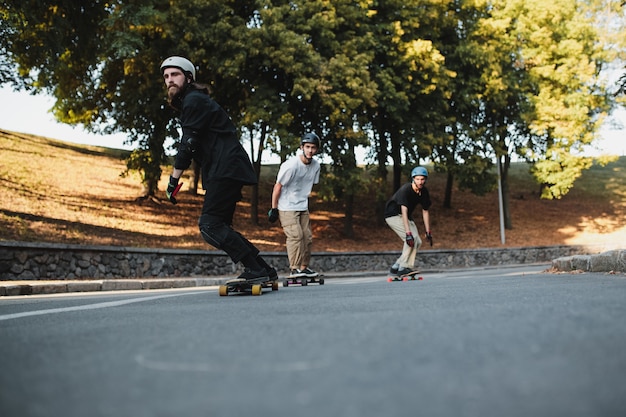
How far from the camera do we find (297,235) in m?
9.25

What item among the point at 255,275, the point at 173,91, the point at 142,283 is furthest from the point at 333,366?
the point at 142,283

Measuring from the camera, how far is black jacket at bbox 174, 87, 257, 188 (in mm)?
5961

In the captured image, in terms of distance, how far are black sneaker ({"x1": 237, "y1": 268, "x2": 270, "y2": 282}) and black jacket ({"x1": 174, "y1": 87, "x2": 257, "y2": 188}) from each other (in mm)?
1021

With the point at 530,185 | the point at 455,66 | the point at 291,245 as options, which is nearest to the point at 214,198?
the point at 291,245

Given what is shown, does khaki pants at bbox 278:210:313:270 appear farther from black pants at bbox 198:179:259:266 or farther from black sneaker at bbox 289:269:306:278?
black pants at bbox 198:179:259:266

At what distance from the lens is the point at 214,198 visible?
6078 mm

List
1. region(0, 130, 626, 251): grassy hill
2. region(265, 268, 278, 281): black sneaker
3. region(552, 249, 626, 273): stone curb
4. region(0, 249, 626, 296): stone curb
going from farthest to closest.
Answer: region(0, 130, 626, 251): grassy hill < region(0, 249, 626, 296): stone curb < region(552, 249, 626, 273): stone curb < region(265, 268, 278, 281): black sneaker

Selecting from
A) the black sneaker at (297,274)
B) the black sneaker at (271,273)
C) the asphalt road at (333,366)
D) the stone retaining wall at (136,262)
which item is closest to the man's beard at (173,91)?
the black sneaker at (271,273)

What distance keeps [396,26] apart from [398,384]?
22461mm

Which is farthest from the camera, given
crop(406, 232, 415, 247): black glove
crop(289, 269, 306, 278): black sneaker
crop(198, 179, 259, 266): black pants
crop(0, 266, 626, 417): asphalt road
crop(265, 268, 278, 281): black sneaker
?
crop(406, 232, 415, 247): black glove

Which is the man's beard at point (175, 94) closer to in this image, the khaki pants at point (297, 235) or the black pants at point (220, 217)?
the black pants at point (220, 217)

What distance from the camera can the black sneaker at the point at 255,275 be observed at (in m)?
6.36

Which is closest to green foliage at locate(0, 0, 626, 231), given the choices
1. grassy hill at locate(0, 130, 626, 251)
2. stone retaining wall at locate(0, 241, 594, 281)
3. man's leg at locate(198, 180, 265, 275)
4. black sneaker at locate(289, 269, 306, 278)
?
grassy hill at locate(0, 130, 626, 251)

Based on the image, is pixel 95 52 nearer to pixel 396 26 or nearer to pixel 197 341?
pixel 396 26
